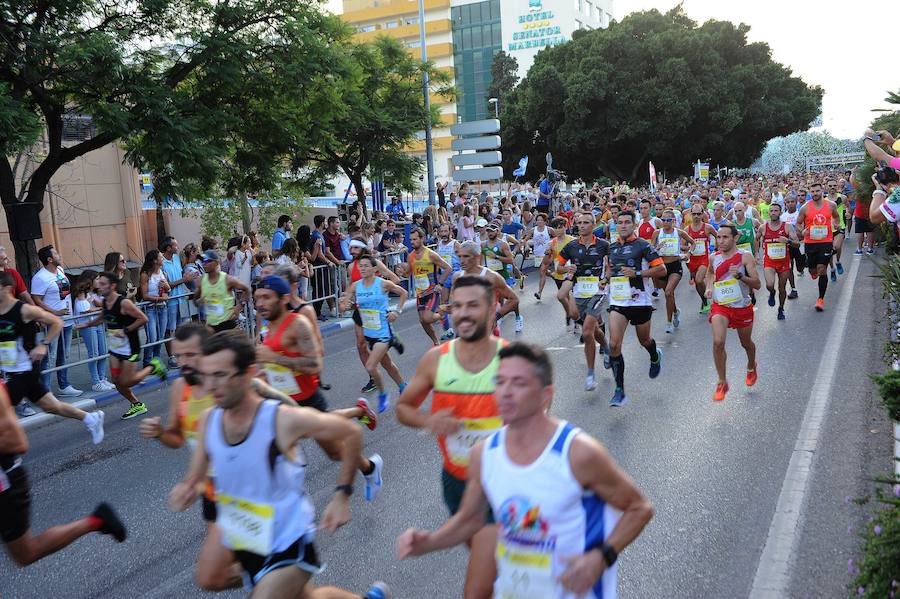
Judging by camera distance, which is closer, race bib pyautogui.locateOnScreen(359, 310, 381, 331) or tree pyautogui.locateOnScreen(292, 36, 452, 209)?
race bib pyautogui.locateOnScreen(359, 310, 381, 331)

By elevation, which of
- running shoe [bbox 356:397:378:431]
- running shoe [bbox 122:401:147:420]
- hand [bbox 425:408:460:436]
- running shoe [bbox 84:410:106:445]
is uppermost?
hand [bbox 425:408:460:436]

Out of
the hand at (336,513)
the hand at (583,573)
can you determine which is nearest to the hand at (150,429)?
the hand at (336,513)

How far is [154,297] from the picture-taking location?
11.8 metres

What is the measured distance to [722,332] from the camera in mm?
9008

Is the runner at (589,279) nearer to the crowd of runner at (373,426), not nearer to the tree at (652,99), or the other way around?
the crowd of runner at (373,426)

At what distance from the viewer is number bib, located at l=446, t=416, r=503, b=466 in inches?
165

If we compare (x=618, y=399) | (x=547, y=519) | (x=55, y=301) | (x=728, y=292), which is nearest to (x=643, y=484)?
(x=618, y=399)

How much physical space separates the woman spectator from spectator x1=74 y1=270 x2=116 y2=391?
657 mm

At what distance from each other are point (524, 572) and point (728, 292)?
6.78 meters

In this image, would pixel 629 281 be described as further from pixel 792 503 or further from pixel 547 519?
pixel 547 519

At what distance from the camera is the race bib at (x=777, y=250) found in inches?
549

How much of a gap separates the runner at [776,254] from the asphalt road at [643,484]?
2.54 metres

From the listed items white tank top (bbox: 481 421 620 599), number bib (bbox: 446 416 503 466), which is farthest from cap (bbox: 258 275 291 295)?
white tank top (bbox: 481 421 620 599)

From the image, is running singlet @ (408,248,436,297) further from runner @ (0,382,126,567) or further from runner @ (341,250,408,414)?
runner @ (0,382,126,567)
